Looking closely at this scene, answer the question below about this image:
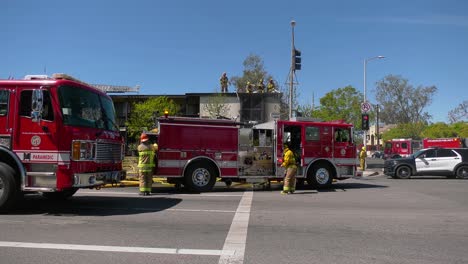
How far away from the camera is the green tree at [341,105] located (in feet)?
155

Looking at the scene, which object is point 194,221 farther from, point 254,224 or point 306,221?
point 306,221

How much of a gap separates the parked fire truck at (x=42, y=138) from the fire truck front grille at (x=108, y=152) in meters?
0.36

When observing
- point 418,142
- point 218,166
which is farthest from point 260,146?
point 418,142

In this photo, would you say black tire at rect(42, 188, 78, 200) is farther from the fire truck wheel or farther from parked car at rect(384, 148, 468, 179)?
the fire truck wheel

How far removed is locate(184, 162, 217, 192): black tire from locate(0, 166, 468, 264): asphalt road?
1.42 meters

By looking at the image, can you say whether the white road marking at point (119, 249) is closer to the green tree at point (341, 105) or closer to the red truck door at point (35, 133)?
the red truck door at point (35, 133)

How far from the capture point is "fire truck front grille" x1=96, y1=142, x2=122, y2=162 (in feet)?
32.9

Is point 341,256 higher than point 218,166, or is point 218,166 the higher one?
point 218,166

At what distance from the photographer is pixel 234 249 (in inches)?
257

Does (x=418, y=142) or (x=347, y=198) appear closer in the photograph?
(x=347, y=198)

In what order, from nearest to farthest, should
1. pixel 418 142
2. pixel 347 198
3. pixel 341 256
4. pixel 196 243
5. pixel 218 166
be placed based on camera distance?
pixel 341 256 → pixel 196 243 → pixel 347 198 → pixel 218 166 → pixel 418 142

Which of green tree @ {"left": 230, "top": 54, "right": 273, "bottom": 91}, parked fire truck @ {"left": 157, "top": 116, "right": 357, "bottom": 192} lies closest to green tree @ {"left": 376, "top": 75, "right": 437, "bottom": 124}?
green tree @ {"left": 230, "top": 54, "right": 273, "bottom": 91}

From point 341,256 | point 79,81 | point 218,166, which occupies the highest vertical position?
point 79,81

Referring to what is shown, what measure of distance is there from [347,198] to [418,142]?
38.0 meters
